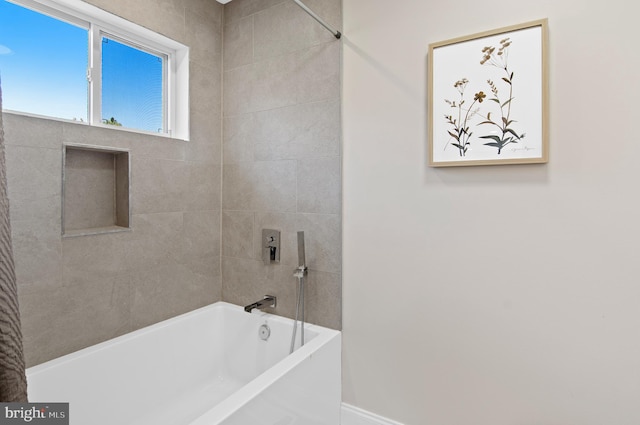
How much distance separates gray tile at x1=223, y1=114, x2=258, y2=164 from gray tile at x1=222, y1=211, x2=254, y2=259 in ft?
1.25

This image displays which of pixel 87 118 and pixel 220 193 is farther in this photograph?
pixel 220 193

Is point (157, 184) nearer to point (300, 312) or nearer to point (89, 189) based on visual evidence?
point (89, 189)

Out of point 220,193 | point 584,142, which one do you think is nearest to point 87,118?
point 220,193

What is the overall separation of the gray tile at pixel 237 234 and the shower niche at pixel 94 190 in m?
0.67

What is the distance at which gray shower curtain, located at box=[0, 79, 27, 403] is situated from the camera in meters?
0.27

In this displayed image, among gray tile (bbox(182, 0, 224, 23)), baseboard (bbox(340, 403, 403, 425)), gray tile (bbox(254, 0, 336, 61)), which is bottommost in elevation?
baseboard (bbox(340, 403, 403, 425))

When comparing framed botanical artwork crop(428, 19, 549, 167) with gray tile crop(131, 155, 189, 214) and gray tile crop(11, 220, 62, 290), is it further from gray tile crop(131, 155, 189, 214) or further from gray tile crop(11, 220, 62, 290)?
gray tile crop(11, 220, 62, 290)

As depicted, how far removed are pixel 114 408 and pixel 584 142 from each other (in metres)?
2.48

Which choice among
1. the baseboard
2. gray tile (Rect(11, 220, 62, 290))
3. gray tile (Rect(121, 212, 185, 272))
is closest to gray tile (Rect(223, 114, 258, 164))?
gray tile (Rect(121, 212, 185, 272))

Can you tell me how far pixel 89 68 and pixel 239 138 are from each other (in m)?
0.90

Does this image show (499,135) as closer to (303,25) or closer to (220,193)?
(303,25)

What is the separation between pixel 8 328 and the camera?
0.27 metres

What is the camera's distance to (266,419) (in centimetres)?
142

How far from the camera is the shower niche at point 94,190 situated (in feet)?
5.70
